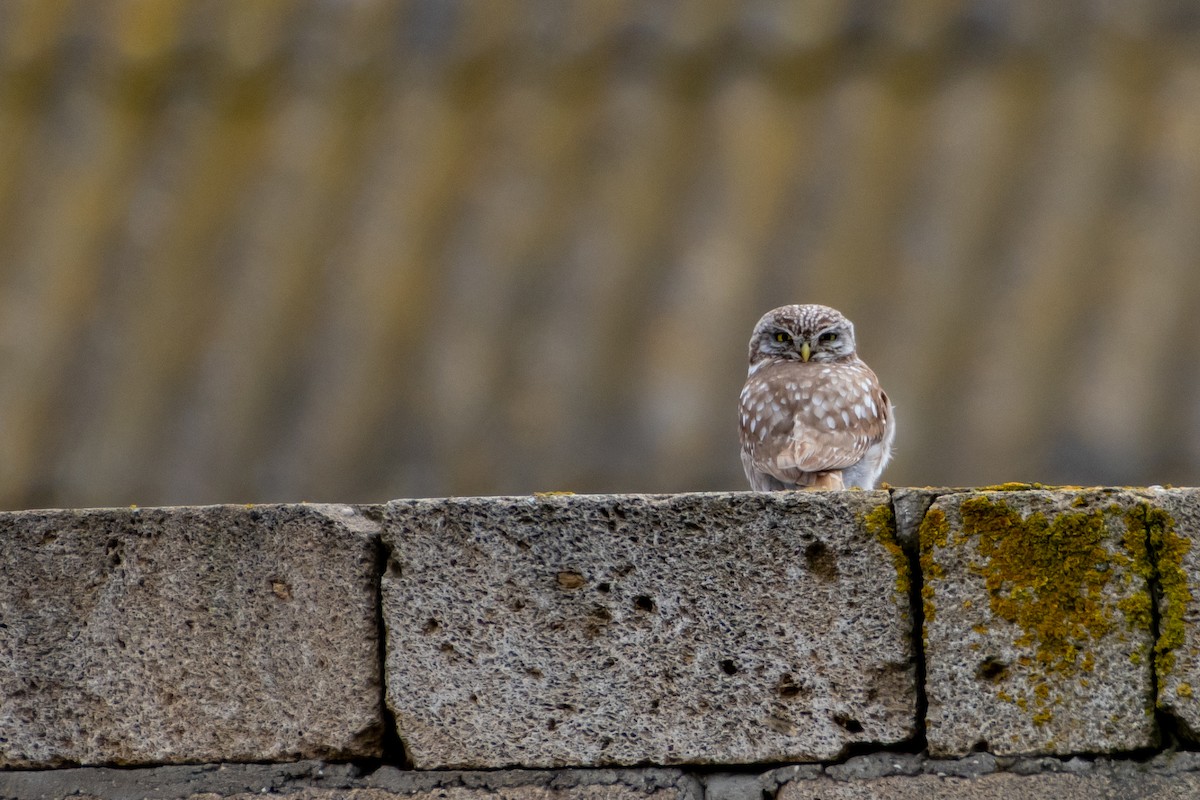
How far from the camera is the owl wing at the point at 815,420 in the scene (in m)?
3.04

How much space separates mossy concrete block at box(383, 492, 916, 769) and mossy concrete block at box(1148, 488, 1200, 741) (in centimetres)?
43

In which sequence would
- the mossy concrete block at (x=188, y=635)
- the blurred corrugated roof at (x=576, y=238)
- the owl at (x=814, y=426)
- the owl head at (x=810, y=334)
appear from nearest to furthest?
the mossy concrete block at (x=188, y=635) < the owl at (x=814, y=426) < the owl head at (x=810, y=334) < the blurred corrugated roof at (x=576, y=238)

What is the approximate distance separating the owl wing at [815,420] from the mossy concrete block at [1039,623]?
0.56m

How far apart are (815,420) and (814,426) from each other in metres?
0.02

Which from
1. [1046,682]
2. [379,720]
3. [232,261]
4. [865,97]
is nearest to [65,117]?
[232,261]

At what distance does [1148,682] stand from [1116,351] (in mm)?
1792

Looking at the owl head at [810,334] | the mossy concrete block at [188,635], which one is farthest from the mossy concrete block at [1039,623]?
the owl head at [810,334]

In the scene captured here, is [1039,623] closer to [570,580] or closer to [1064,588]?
[1064,588]

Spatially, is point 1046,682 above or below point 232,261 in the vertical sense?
below

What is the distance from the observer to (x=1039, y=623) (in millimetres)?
2443

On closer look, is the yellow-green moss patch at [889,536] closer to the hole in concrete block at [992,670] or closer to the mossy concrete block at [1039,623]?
the mossy concrete block at [1039,623]

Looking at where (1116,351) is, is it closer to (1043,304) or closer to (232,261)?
(1043,304)

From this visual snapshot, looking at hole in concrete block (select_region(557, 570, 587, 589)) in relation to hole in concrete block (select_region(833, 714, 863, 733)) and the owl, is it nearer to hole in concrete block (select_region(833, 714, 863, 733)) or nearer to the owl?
hole in concrete block (select_region(833, 714, 863, 733))

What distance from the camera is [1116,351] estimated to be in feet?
13.2
